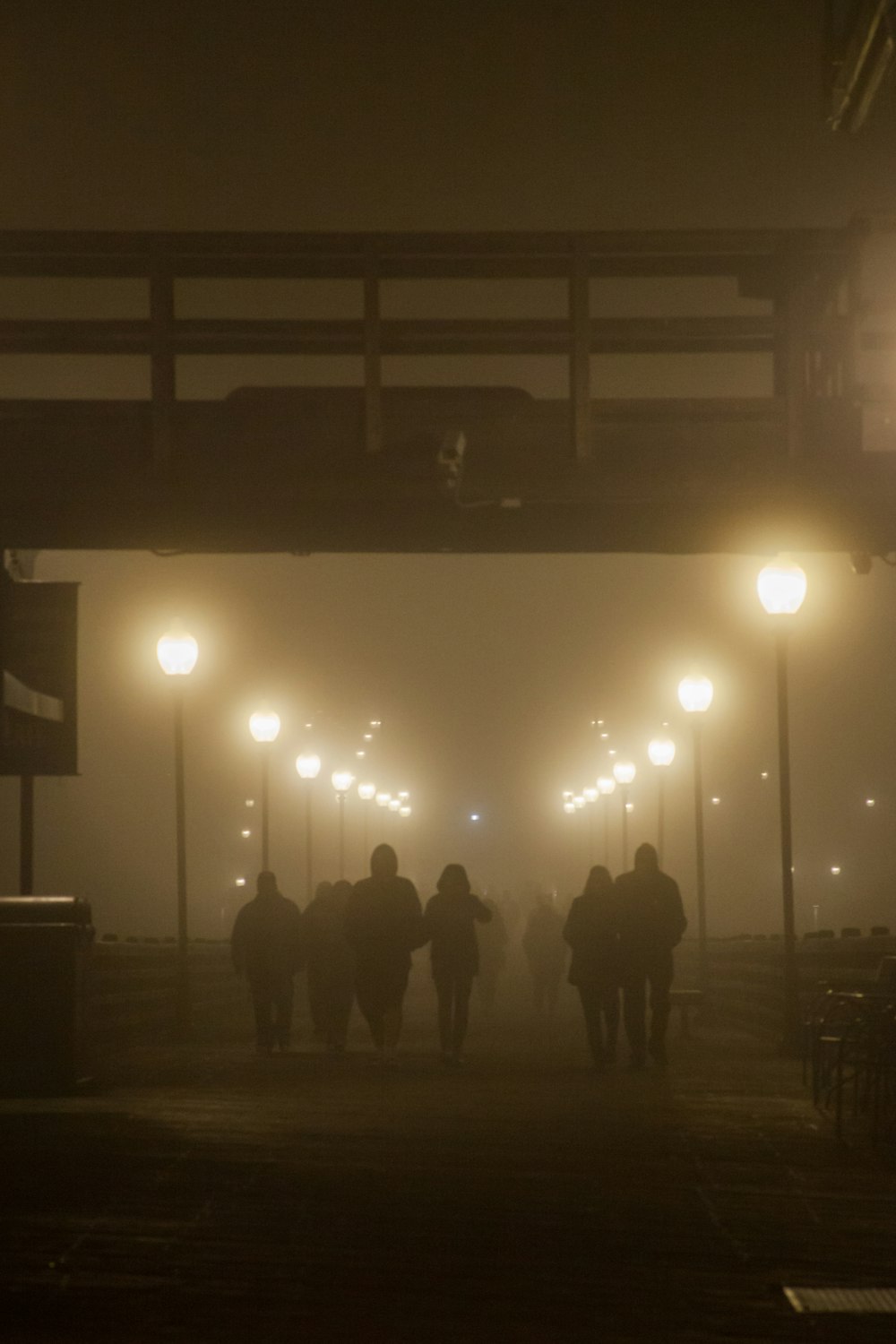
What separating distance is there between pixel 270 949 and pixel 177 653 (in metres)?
4.70

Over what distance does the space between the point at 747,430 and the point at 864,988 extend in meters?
4.96

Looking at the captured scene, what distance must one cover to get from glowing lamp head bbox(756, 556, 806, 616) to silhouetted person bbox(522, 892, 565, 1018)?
11932mm

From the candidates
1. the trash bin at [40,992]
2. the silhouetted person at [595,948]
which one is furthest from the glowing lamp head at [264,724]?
the trash bin at [40,992]

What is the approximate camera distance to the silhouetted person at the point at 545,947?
31.4 meters

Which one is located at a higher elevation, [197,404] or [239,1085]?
[197,404]

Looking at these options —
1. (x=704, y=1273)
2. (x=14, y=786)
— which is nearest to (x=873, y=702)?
(x=14, y=786)

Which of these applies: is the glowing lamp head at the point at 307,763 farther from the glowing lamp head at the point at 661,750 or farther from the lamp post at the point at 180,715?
the lamp post at the point at 180,715

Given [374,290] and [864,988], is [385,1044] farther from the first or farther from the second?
[374,290]

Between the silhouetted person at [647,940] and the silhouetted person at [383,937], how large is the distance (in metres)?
1.85

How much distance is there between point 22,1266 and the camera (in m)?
7.36

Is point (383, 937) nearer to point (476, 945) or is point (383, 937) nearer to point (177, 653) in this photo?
point (476, 945)

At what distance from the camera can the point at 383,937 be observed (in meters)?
17.9

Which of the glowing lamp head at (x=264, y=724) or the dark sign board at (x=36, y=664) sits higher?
the glowing lamp head at (x=264, y=724)

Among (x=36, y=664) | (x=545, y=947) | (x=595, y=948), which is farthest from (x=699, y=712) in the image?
(x=36, y=664)
